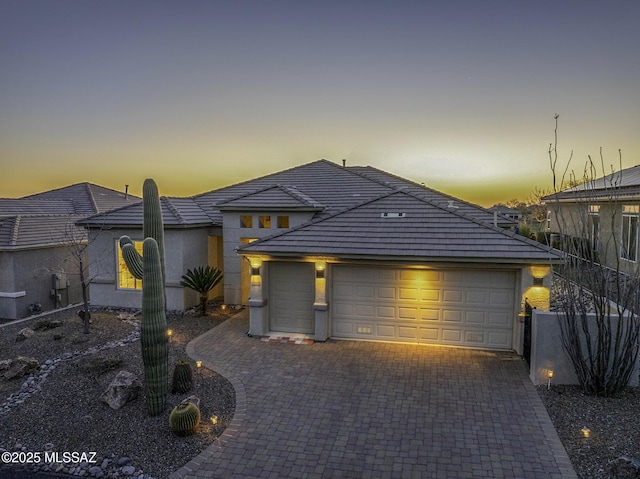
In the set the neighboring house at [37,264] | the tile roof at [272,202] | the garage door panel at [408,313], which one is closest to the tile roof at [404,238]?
the garage door panel at [408,313]

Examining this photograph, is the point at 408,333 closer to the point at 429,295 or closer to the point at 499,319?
the point at 429,295

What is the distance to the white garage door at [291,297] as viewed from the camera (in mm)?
11266

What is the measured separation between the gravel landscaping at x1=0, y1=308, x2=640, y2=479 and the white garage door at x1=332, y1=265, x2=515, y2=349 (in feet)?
8.18

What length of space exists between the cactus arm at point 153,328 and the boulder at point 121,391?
2.54ft

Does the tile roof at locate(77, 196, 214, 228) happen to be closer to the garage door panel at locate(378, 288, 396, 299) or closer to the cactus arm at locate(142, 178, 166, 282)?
the cactus arm at locate(142, 178, 166, 282)

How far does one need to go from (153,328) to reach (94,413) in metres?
2.12

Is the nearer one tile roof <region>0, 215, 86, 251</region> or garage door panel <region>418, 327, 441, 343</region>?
garage door panel <region>418, 327, 441, 343</region>

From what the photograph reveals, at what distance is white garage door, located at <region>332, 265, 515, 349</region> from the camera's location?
9.98 m

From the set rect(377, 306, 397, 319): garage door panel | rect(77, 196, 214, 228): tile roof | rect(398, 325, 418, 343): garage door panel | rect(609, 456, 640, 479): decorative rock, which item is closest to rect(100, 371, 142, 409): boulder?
rect(377, 306, 397, 319): garage door panel

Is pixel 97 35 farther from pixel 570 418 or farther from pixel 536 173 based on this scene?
pixel 536 173

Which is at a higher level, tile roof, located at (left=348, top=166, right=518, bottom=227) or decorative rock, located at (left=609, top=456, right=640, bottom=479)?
tile roof, located at (left=348, top=166, right=518, bottom=227)

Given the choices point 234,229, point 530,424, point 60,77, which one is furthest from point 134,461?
point 60,77

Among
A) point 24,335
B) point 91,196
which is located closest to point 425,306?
point 24,335

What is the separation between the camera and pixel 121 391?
23.2ft
